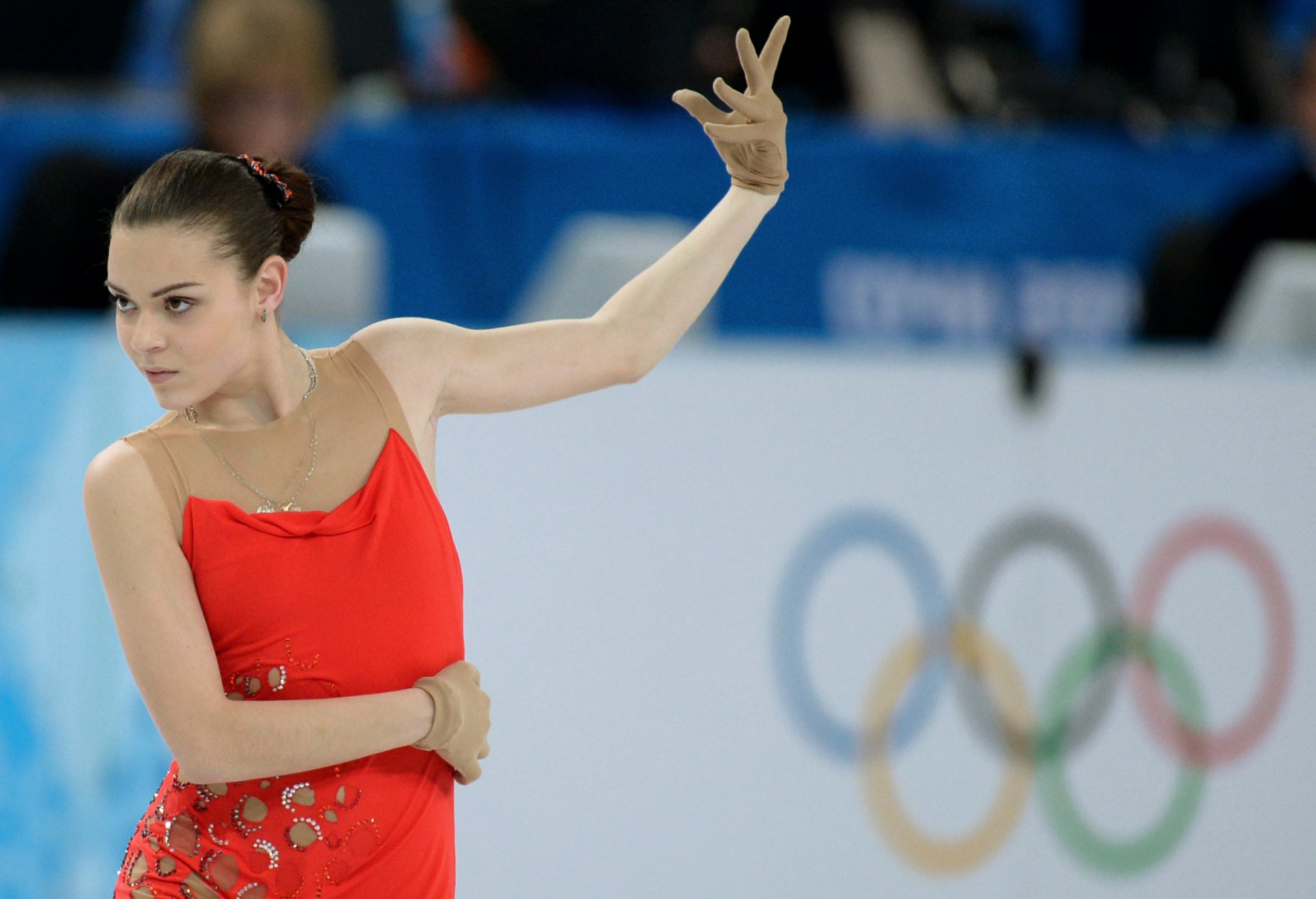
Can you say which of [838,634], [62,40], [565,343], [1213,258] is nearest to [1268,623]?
[838,634]

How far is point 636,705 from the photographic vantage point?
353 centimetres

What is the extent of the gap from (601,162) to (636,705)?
2.65 metres

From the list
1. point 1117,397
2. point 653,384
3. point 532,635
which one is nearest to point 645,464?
point 653,384

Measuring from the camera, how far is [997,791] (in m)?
3.80

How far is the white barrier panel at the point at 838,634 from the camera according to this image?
321cm

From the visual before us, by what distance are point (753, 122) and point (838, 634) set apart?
1732mm

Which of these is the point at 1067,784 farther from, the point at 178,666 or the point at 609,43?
the point at 609,43

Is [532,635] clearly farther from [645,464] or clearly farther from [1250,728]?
[1250,728]

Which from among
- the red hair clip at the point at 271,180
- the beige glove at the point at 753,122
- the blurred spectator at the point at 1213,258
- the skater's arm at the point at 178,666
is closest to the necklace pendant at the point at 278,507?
the skater's arm at the point at 178,666

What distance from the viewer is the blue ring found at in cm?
365

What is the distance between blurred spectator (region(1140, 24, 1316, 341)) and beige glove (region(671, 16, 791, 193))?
342 cm

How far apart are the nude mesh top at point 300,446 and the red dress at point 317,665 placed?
2 centimetres

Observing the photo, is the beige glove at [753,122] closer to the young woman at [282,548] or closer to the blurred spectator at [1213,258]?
the young woman at [282,548]

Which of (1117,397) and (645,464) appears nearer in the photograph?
(645,464)
